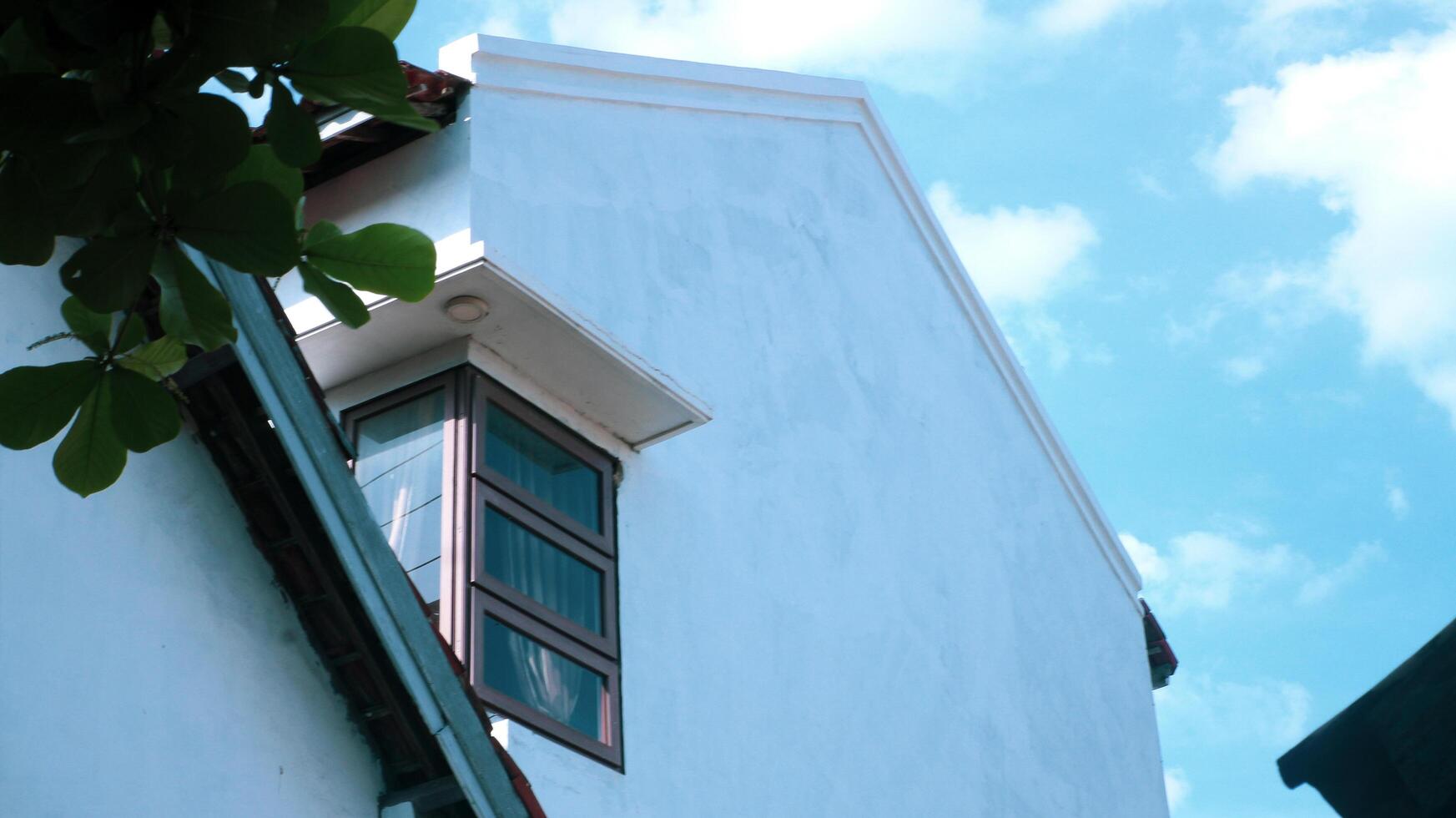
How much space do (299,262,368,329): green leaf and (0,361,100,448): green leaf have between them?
1.18 ft

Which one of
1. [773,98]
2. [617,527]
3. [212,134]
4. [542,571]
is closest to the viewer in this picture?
[212,134]

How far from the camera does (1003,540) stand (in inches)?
519

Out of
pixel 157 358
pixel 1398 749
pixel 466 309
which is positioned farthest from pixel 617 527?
pixel 1398 749

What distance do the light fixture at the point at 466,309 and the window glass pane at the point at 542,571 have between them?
0.85 metres

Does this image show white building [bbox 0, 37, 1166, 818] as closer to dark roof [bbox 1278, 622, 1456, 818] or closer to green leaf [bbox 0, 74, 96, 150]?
green leaf [bbox 0, 74, 96, 150]

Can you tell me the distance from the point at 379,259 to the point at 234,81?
34cm

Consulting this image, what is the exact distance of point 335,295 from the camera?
9.08 feet

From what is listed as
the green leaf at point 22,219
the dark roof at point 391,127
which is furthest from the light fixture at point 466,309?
the green leaf at point 22,219

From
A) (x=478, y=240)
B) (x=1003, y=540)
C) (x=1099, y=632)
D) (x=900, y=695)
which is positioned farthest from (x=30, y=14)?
(x=1099, y=632)

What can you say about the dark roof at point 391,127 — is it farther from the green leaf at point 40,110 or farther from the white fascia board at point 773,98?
the green leaf at point 40,110

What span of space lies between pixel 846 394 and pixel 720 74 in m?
2.04

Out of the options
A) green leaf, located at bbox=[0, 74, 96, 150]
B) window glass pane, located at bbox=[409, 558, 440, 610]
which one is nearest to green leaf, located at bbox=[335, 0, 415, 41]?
green leaf, located at bbox=[0, 74, 96, 150]

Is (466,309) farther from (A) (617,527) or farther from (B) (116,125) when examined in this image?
(B) (116,125)

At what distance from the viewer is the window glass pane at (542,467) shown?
8.80m
